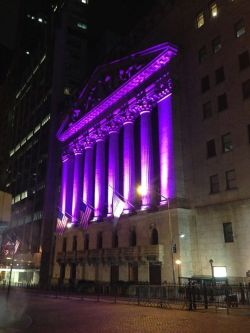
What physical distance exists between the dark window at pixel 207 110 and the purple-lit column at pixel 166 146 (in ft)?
14.8

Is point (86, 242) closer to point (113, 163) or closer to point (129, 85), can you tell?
point (113, 163)

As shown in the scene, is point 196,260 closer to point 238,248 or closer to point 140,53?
point 238,248

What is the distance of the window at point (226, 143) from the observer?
124 ft

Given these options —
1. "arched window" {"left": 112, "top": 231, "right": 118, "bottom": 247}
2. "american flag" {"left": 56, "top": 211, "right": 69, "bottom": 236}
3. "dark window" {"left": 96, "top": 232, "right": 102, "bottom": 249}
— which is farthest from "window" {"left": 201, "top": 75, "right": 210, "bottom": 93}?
"american flag" {"left": 56, "top": 211, "right": 69, "bottom": 236}

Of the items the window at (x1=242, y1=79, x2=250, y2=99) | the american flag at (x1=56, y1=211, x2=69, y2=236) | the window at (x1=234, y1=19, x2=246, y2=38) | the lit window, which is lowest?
the american flag at (x1=56, y1=211, x2=69, y2=236)

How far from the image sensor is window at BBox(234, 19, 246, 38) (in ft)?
127

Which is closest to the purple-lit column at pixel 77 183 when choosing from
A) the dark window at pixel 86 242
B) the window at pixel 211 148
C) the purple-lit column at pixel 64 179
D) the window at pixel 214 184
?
the purple-lit column at pixel 64 179

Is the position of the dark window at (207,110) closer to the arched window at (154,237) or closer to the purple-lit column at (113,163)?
the arched window at (154,237)

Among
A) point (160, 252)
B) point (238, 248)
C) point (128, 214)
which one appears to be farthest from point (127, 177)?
point (238, 248)

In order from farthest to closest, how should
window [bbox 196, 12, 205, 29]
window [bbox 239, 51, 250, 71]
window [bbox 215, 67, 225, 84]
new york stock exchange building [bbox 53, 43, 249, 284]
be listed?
1. window [bbox 196, 12, 205, 29]
2. window [bbox 215, 67, 225, 84]
3. new york stock exchange building [bbox 53, 43, 249, 284]
4. window [bbox 239, 51, 250, 71]

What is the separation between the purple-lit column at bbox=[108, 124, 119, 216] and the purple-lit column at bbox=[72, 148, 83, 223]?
10327mm

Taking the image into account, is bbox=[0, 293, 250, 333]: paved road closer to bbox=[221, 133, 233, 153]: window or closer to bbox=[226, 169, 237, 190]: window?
bbox=[226, 169, 237, 190]: window

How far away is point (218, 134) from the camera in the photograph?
39156 millimetres

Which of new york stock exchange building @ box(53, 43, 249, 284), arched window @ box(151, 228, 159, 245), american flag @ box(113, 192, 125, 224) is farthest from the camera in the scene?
arched window @ box(151, 228, 159, 245)
